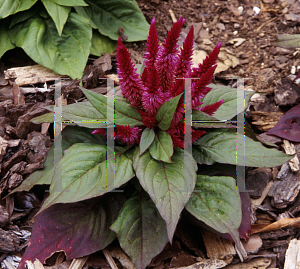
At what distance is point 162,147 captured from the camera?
1.70 metres

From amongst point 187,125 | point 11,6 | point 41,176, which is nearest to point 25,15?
point 11,6

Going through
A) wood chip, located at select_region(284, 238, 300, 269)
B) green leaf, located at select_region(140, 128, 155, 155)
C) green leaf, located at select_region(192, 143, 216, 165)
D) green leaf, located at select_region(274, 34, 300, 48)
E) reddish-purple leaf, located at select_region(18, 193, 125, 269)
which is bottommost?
wood chip, located at select_region(284, 238, 300, 269)

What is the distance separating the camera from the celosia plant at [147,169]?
1540 mm

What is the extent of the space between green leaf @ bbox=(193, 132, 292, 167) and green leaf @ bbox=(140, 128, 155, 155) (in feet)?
1.26

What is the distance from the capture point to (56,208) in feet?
6.00

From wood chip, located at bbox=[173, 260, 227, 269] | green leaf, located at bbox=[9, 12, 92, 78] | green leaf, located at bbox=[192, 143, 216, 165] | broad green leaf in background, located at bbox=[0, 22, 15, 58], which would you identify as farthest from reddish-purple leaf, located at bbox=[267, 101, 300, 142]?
broad green leaf in background, located at bbox=[0, 22, 15, 58]

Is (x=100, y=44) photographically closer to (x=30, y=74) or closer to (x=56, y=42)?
(x=56, y=42)

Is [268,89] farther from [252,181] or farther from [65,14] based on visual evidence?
[65,14]

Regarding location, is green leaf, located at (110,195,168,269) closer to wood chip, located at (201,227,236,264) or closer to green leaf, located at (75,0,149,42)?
wood chip, located at (201,227,236,264)

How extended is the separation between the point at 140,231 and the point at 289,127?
5.28 feet

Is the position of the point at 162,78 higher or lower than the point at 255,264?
higher

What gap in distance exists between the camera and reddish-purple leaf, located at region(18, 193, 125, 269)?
1.73 m

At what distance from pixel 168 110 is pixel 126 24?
2029 mm

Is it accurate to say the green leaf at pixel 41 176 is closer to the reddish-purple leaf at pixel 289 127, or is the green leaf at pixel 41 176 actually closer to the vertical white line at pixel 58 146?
the vertical white line at pixel 58 146
